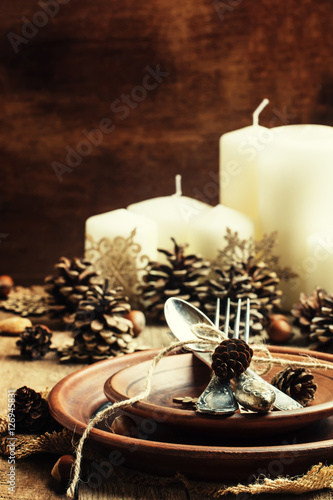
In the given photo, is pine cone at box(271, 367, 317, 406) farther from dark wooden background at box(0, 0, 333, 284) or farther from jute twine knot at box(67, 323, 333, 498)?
dark wooden background at box(0, 0, 333, 284)

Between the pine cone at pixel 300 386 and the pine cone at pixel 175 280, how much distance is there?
47cm

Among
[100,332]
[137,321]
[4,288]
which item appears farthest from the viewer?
[4,288]

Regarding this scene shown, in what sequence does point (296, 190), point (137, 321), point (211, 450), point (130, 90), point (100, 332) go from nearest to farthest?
A: point (211, 450) < point (100, 332) < point (137, 321) < point (296, 190) < point (130, 90)

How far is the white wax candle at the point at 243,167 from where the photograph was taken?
109 cm

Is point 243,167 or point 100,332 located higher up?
point 243,167

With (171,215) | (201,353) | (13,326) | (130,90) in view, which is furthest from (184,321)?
(130,90)

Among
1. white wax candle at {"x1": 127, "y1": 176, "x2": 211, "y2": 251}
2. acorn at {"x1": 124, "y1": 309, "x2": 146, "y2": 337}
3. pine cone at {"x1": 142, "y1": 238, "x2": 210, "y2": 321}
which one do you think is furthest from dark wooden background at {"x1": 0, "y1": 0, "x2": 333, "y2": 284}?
acorn at {"x1": 124, "y1": 309, "x2": 146, "y2": 337}

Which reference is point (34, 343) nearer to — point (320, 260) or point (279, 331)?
point (279, 331)

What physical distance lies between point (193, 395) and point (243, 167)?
0.63 metres

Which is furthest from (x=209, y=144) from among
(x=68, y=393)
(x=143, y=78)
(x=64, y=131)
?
(x=68, y=393)

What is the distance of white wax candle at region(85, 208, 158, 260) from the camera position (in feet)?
3.45

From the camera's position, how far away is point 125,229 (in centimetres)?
105

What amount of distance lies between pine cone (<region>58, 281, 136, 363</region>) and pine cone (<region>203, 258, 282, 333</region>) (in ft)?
0.47

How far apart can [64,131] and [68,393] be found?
2.91ft
